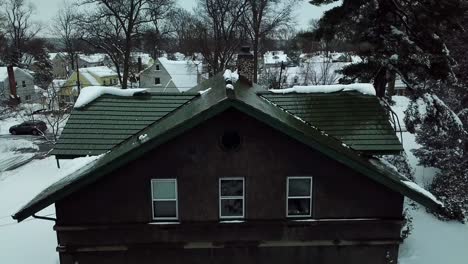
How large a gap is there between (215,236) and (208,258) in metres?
0.73

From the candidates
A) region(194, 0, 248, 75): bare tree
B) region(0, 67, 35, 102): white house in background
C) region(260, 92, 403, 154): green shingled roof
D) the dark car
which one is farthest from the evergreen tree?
region(0, 67, 35, 102): white house in background

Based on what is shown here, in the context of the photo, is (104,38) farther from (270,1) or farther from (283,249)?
(283,249)

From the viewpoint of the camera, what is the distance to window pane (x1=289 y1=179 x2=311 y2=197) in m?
10.6

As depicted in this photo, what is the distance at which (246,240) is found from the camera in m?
10.7

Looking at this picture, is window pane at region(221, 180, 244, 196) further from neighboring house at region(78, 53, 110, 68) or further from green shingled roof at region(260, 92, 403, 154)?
neighboring house at region(78, 53, 110, 68)

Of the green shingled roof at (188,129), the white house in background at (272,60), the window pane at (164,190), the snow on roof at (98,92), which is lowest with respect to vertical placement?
the window pane at (164,190)

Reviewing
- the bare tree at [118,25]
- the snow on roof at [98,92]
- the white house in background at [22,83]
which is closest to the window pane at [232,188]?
the snow on roof at [98,92]

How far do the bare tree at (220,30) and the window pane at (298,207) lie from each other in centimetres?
3367

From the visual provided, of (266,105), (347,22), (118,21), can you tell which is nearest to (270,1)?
(118,21)

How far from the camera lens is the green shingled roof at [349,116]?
10859 millimetres

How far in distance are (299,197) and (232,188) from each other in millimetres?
1858

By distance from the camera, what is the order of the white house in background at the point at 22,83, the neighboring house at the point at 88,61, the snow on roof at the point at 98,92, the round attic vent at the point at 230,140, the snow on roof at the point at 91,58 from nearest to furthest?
the round attic vent at the point at 230,140, the snow on roof at the point at 98,92, the white house in background at the point at 22,83, the neighboring house at the point at 88,61, the snow on roof at the point at 91,58

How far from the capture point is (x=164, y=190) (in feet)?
34.4

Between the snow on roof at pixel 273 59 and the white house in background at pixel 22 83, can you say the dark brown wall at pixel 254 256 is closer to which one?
the white house in background at pixel 22 83
